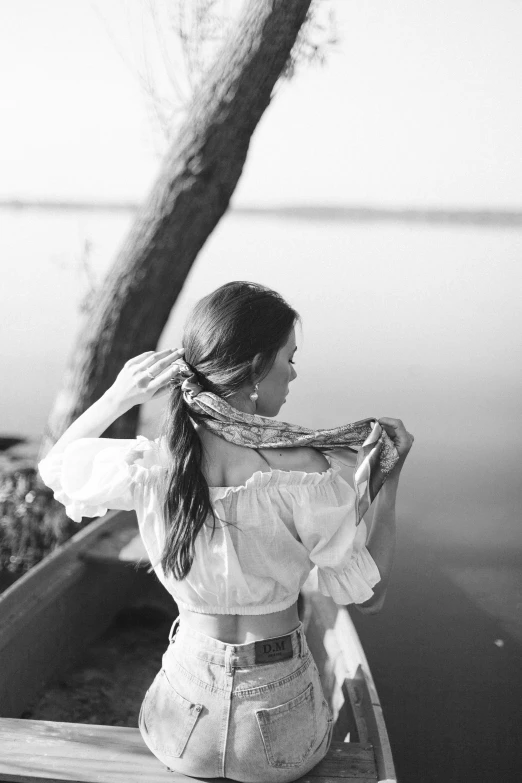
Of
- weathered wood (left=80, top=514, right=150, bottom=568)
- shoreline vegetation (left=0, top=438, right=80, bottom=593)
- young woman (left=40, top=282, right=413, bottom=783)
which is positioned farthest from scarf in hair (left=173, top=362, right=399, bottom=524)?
shoreline vegetation (left=0, top=438, right=80, bottom=593)

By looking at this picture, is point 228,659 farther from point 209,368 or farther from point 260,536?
point 209,368

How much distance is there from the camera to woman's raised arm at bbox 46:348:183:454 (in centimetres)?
130

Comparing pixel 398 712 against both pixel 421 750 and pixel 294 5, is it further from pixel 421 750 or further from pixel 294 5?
pixel 294 5

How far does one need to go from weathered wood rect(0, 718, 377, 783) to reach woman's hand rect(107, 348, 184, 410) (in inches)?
23.3

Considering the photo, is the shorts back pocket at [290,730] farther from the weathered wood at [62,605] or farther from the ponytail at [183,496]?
the weathered wood at [62,605]

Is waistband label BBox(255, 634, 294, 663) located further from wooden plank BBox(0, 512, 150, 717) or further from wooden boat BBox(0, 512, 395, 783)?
wooden plank BBox(0, 512, 150, 717)

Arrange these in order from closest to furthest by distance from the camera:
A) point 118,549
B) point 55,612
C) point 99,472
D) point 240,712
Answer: point 240,712 < point 99,472 < point 55,612 < point 118,549

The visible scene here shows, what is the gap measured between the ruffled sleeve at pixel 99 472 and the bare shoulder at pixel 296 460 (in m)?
0.21

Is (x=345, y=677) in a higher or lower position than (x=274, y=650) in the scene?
lower

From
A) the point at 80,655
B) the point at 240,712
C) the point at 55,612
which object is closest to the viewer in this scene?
the point at 240,712

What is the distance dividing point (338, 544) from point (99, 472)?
41 centimetres

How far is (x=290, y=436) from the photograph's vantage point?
1202mm

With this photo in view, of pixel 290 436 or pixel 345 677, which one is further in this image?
pixel 345 677

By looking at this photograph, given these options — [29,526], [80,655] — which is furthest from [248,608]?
[29,526]
